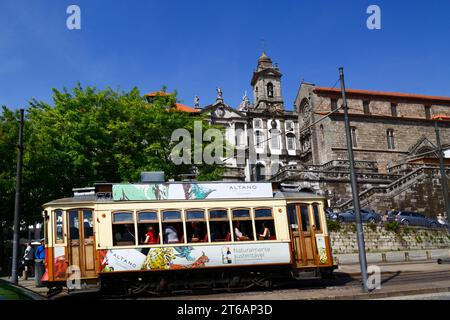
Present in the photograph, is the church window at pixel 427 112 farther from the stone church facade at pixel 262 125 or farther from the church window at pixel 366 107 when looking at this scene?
the stone church facade at pixel 262 125

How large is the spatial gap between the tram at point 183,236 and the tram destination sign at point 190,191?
3 centimetres

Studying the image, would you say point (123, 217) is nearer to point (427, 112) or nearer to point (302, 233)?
point (302, 233)

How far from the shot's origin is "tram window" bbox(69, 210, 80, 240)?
1387 centimetres

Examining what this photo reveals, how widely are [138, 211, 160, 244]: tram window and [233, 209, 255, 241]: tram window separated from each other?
2586 mm

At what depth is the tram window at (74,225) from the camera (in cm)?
1387

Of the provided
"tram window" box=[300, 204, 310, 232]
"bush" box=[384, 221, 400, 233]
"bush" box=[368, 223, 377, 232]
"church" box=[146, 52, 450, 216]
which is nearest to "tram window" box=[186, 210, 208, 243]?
"tram window" box=[300, 204, 310, 232]

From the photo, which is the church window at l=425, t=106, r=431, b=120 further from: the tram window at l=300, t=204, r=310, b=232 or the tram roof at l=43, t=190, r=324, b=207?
the tram window at l=300, t=204, r=310, b=232

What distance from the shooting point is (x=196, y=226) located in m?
14.5

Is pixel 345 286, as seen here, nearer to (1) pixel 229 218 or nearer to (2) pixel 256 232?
(2) pixel 256 232

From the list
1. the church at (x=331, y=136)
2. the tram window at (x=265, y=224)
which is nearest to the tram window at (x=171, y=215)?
the tram window at (x=265, y=224)

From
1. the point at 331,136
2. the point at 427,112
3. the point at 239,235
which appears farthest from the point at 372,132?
the point at 239,235

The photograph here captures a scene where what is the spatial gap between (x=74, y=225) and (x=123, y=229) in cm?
153

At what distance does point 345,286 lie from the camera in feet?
50.9

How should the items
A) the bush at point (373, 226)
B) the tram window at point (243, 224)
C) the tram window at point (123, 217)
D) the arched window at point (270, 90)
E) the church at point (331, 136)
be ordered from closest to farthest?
the tram window at point (123, 217) < the tram window at point (243, 224) < the bush at point (373, 226) < the church at point (331, 136) < the arched window at point (270, 90)
